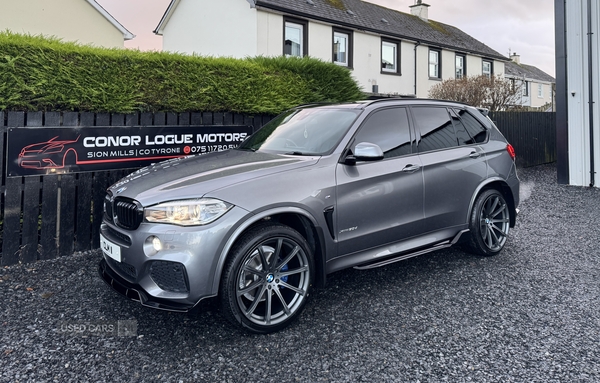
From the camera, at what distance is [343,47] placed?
1958 centimetres

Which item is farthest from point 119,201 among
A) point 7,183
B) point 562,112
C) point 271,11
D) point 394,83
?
point 394,83

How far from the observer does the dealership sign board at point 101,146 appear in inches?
195

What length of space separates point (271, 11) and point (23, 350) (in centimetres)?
1565

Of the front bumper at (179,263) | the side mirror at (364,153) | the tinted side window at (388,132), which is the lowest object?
the front bumper at (179,263)

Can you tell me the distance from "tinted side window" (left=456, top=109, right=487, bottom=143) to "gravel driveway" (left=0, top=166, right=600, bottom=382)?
→ 1.43 m

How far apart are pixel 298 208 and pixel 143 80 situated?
11.1 ft

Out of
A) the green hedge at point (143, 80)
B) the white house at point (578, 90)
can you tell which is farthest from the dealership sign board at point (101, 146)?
the white house at point (578, 90)

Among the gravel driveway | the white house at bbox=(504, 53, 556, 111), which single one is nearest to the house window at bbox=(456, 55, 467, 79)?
the white house at bbox=(504, 53, 556, 111)

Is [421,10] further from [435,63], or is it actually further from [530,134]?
[530,134]

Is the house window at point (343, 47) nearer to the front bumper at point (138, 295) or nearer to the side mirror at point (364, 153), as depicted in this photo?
the side mirror at point (364, 153)

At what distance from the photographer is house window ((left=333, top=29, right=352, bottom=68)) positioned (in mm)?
19219

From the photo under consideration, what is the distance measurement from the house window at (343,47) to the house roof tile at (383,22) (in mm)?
426

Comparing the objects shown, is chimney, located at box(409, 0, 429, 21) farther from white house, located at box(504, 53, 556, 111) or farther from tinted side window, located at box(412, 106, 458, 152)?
tinted side window, located at box(412, 106, 458, 152)

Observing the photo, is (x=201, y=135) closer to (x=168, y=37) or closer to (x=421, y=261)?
(x=421, y=261)
